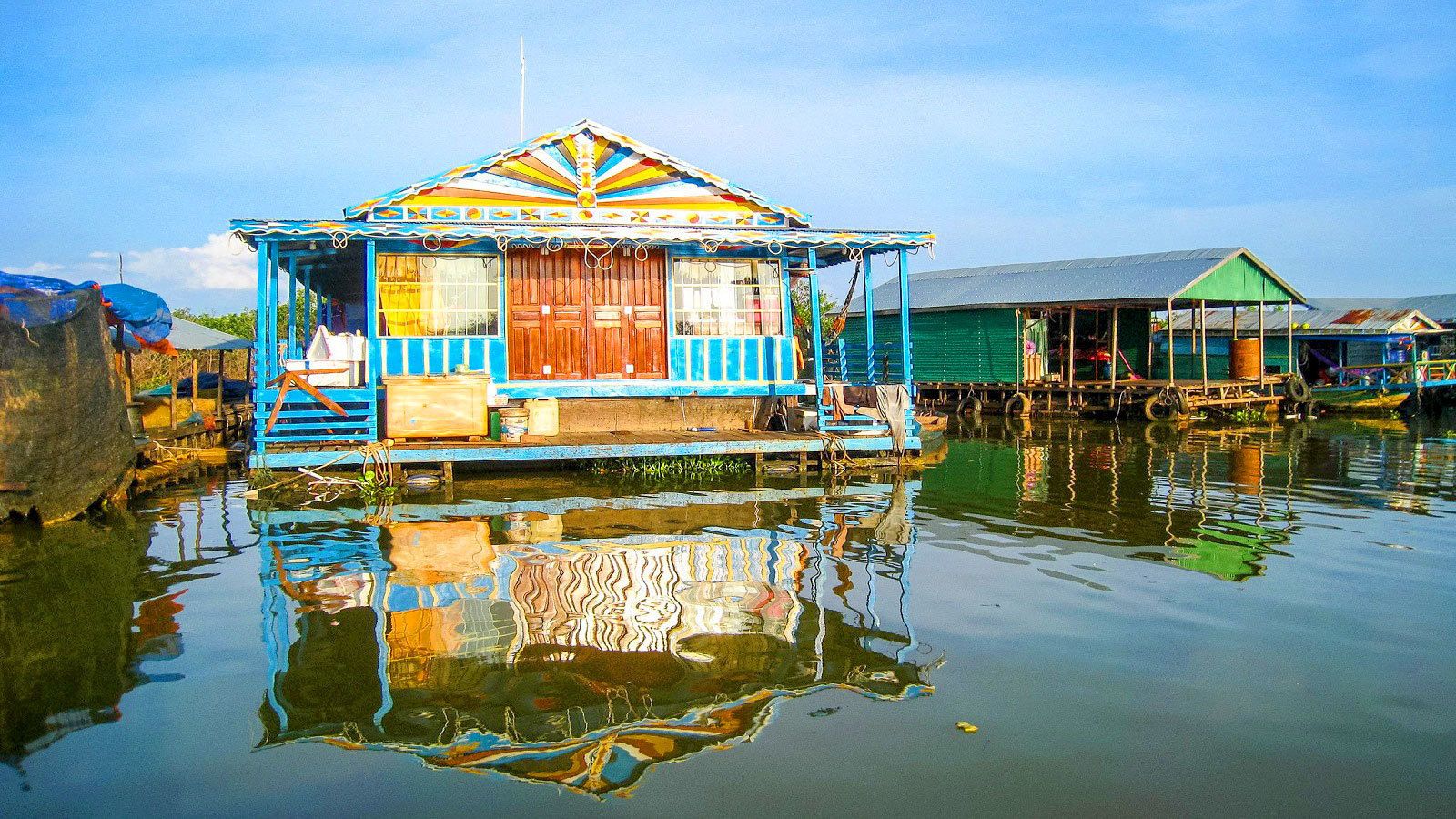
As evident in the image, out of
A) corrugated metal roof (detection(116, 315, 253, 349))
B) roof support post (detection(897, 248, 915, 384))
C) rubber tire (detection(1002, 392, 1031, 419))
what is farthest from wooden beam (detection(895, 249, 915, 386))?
rubber tire (detection(1002, 392, 1031, 419))

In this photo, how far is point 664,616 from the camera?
7.33 metres

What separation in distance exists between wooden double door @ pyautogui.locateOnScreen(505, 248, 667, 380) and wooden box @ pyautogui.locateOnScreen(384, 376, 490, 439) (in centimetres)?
156

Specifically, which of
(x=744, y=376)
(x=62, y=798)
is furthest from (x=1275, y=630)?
(x=744, y=376)

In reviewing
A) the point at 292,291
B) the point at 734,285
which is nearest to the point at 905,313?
the point at 734,285

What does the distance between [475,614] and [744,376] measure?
9.13 metres

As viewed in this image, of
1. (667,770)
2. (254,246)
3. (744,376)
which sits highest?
(254,246)

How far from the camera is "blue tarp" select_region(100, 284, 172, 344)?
14.9m

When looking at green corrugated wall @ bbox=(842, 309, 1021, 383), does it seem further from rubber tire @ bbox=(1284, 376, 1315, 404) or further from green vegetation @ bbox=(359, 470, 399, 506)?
green vegetation @ bbox=(359, 470, 399, 506)

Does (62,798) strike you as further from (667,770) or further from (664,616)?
(664,616)

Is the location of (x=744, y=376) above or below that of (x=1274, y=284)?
below

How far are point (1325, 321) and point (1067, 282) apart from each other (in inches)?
387

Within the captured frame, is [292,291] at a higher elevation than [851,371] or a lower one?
higher

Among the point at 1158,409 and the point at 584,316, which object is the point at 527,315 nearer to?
the point at 584,316

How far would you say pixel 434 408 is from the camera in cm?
1390
